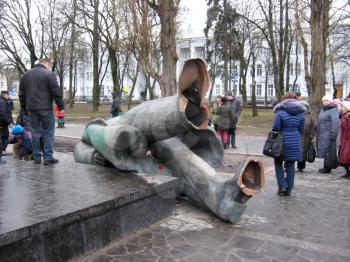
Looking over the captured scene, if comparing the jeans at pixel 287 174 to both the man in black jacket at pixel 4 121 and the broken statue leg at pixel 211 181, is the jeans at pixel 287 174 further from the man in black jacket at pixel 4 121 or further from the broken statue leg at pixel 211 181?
the man in black jacket at pixel 4 121

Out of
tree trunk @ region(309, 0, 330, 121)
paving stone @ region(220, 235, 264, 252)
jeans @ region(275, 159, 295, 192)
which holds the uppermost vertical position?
tree trunk @ region(309, 0, 330, 121)

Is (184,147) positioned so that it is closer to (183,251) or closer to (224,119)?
(183,251)

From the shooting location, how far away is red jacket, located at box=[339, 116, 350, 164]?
844cm

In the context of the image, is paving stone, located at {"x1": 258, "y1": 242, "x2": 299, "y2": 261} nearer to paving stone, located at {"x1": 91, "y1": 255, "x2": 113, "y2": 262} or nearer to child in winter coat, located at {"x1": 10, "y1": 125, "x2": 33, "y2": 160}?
paving stone, located at {"x1": 91, "y1": 255, "x2": 113, "y2": 262}

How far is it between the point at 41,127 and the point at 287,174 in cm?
417

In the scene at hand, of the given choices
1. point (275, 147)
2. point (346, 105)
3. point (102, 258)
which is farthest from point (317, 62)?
point (102, 258)

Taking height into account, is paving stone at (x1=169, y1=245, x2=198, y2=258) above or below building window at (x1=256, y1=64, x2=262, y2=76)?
below

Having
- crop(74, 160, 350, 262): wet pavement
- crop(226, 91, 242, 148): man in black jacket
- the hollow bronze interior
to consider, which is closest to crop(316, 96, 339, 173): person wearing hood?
crop(74, 160, 350, 262): wet pavement

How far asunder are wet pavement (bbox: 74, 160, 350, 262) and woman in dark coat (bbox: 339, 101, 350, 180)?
1.94m

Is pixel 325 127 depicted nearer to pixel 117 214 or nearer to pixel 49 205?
pixel 117 214

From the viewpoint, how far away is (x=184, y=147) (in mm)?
5949

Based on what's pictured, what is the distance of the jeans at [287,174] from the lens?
671 cm

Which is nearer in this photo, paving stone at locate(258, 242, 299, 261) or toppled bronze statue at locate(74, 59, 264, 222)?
paving stone at locate(258, 242, 299, 261)

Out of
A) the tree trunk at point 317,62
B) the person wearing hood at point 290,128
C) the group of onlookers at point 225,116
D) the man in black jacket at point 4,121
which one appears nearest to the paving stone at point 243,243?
the person wearing hood at point 290,128
